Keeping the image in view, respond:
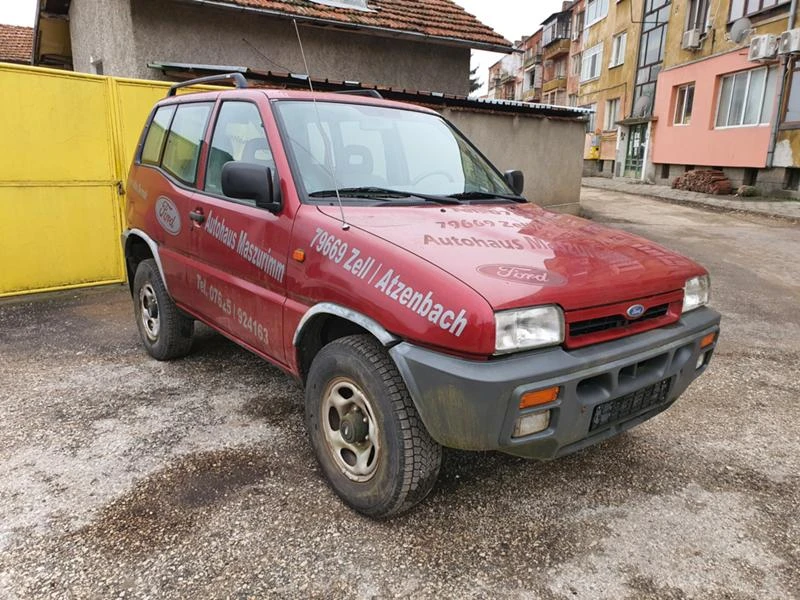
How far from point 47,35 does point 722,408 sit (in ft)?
55.2

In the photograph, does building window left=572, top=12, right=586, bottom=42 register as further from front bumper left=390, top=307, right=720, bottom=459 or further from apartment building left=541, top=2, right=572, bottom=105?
front bumper left=390, top=307, right=720, bottom=459

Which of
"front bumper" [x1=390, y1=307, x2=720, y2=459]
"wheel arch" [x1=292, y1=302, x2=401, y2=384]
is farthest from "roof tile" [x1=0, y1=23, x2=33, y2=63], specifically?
"front bumper" [x1=390, y1=307, x2=720, y2=459]

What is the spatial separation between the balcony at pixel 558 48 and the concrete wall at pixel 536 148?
30161 mm

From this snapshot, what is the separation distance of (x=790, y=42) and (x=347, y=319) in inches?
696

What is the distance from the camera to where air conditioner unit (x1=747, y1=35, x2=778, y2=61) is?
616 inches

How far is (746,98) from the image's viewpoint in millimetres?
17750

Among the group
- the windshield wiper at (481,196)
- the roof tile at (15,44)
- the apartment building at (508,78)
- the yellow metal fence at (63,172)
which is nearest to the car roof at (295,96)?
the windshield wiper at (481,196)

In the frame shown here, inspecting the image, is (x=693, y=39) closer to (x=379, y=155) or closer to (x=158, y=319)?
(x=379, y=155)

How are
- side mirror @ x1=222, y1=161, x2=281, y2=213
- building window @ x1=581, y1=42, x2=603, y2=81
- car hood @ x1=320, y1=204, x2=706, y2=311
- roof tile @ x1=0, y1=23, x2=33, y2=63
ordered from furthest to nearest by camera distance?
building window @ x1=581, y1=42, x2=603, y2=81
roof tile @ x1=0, y1=23, x2=33, y2=63
side mirror @ x1=222, y1=161, x2=281, y2=213
car hood @ x1=320, y1=204, x2=706, y2=311

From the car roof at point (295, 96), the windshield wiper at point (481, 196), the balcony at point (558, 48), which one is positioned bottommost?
the windshield wiper at point (481, 196)

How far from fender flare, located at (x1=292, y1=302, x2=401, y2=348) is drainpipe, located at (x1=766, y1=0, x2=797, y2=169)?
716 inches

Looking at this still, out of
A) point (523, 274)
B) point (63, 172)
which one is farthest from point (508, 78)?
point (523, 274)

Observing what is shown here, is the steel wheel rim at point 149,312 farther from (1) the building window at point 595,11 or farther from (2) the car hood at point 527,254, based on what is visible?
(1) the building window at point 595,11

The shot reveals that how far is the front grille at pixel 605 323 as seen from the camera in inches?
87.8
